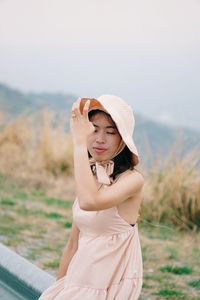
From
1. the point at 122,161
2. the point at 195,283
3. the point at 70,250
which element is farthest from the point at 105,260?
the point at 195,283

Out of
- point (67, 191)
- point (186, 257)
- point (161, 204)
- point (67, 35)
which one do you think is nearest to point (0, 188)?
point (67, 191)

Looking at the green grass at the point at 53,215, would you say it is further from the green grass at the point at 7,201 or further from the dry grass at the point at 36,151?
the dry grass at the point at 36,151

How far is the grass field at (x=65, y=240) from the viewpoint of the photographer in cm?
484

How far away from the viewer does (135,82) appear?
13.8 meters

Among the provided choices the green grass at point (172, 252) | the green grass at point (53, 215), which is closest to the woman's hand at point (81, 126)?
the green grass at point (172, 252)

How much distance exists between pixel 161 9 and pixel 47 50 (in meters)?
3.41

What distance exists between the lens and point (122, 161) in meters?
2.88

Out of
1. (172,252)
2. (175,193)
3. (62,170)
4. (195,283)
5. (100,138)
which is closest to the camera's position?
(100,138)

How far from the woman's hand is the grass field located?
6.68ft

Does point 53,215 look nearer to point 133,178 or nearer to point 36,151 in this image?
point 36,151

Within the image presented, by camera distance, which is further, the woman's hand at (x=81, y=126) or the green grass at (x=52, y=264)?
the green grass at (x=52, y=264)

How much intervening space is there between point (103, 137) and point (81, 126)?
0.15 m

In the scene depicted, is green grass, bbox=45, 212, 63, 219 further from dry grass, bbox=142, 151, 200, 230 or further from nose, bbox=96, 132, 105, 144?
nose, bbox=96, 132, 105, 144

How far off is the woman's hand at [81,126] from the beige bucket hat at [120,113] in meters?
0.09
